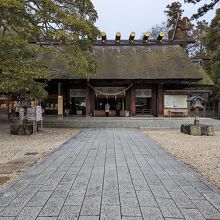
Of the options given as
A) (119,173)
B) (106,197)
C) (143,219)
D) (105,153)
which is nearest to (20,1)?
(105,153)

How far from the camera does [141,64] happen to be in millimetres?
24172

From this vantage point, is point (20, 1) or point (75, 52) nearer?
point (20, 1)

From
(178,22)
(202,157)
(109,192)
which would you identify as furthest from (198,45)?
(109,192)

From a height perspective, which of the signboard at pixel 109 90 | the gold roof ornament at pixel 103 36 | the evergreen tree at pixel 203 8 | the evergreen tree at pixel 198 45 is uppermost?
the evergreen tree at pixel 198 45

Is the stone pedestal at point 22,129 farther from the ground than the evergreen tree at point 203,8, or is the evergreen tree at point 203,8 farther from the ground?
the evergreen tree at point 203,8

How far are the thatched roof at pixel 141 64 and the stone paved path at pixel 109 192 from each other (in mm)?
14021

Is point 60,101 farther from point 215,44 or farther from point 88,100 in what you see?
point 215,44

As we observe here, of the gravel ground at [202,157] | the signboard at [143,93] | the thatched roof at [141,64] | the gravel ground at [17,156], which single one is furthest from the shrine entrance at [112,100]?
the gravel ground at [202,157]

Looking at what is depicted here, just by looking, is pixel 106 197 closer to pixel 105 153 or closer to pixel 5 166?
pixel 5 166

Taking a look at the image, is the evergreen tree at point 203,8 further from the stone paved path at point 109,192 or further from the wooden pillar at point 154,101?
the wooden pillar at point 154,101

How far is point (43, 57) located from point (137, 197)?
2178 centimetres

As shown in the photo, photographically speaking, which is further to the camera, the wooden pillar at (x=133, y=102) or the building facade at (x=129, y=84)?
the wooden pillar at (x=133, y=102)

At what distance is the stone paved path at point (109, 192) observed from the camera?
4082 millimetres

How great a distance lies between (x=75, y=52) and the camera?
15406 mm
